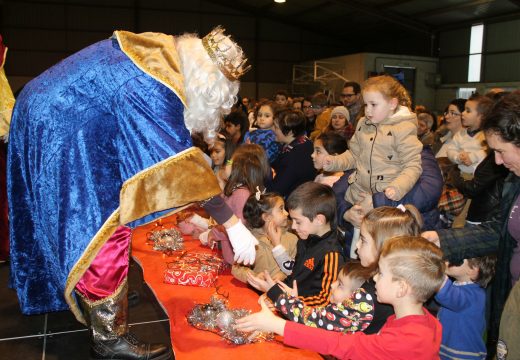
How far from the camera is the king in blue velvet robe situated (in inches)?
82.9

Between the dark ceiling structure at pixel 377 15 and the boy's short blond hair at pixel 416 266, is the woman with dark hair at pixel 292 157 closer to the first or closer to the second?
the boy's short blond hair at pixel 416 266

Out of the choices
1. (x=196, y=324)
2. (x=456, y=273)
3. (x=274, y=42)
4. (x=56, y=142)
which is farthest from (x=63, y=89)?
(x=274, y=42)

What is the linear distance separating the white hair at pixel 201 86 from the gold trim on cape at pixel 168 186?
0.22m

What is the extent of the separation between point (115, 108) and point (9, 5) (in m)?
17.9

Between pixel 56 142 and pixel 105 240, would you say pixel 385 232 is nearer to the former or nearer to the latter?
pixel 105 240

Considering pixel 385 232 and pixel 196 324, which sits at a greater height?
pixel 385 232

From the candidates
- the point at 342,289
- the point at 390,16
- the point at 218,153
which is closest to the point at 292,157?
the point at 218,153

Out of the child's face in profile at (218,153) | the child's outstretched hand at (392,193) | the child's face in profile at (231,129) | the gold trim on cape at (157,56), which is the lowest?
the child's outstretched hand at (392,193)

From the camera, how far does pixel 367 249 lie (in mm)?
2129

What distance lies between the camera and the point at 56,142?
7.16 ft

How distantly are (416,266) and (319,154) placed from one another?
2195 mm

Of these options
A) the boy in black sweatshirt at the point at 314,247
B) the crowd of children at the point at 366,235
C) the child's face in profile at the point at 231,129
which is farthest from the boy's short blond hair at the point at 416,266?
the child's face in profile at the point at 231,129

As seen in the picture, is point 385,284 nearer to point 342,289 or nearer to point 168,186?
point 342,289

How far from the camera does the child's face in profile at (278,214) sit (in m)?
3.16
